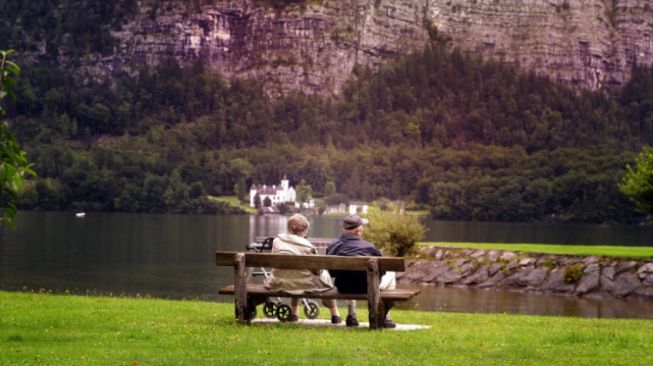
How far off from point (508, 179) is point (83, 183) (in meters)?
78.9

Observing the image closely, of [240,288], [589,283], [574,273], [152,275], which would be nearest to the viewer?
[240,288]

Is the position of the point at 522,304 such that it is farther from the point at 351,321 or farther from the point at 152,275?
the point at 152,275

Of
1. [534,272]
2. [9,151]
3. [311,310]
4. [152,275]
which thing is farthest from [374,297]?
[152,275]

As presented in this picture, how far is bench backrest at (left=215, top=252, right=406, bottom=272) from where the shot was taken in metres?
13.2

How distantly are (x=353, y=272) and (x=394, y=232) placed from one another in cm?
2910

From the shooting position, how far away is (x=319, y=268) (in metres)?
13.4

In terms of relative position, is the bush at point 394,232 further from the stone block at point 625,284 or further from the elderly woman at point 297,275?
the elderly woman at point 297,275

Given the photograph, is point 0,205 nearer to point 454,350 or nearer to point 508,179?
point 454,350

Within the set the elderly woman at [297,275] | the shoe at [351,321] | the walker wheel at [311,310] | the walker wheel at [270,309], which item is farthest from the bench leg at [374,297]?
the walker wheel at [311,310]

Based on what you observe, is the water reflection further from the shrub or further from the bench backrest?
the bench backrest

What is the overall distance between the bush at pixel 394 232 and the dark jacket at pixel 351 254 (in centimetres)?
2784

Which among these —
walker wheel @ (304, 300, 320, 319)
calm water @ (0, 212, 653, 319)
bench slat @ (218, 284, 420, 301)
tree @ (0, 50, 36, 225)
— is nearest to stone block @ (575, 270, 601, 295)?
calm water @ (0, 212, 653, 319)

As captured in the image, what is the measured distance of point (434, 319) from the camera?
17.5 metres

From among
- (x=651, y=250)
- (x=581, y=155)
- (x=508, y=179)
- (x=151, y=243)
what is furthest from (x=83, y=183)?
(x=651, y=250)
